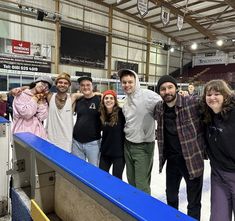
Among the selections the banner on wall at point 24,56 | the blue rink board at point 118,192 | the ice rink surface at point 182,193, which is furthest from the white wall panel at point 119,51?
the blue rink board at point 118,192

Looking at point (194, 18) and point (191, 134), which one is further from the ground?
point (194, 18)

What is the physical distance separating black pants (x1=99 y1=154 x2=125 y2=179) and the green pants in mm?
64

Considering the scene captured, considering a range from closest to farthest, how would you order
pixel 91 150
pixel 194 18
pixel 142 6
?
pixel 91 150
pixel 142 6
pixel 194 18

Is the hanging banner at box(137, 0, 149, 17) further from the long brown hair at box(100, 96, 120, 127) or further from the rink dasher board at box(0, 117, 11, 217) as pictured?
the rink dasher board at box(0, 117, 11, 217)

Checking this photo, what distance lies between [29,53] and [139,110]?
12515 mm

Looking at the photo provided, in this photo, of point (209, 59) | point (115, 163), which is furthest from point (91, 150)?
point (209, 59)

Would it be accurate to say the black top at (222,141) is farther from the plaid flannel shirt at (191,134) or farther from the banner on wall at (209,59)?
the banner on wall at (209,59)

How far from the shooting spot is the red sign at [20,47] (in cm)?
1279

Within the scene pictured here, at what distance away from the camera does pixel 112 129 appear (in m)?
2.30

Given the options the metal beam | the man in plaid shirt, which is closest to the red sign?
the metal beam

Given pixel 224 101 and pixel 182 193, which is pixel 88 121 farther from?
pixel 182 193

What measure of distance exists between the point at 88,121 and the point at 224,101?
1242mm

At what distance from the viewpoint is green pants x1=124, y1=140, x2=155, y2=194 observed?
7.34ft

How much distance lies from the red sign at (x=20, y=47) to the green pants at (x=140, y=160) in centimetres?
1218
